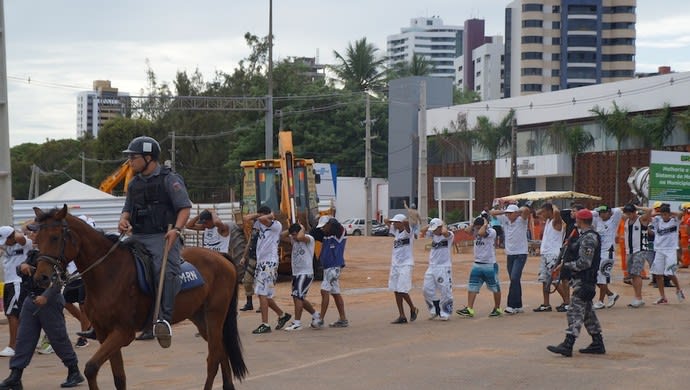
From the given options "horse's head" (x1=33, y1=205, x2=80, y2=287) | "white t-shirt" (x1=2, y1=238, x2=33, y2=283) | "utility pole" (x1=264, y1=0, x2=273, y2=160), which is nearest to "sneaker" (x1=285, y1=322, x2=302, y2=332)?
"white t-shirt" (x1=2, y1=238, x2=33, y2=283)

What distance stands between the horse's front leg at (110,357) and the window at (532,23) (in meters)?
110

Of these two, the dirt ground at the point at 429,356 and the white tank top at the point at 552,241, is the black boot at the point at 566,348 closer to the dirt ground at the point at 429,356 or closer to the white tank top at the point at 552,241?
the dirt ground at the point at 429,356

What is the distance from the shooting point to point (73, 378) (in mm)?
10938

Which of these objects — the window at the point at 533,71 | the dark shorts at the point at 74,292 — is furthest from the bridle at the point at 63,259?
the window at the point at 533,71

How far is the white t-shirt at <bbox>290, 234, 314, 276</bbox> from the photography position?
1579 centimetres

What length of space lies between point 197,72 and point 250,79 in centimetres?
506

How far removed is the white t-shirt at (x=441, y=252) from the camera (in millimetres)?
16719

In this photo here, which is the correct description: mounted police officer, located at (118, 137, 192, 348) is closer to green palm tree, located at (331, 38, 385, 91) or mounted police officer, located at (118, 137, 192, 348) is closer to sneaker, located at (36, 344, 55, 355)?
sneaker, located at (36, 344, 55, 355)

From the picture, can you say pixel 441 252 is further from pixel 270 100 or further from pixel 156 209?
pixel 270 100

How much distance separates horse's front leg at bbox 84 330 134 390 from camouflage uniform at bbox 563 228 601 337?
227 inches

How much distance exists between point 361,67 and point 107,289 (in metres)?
74.8

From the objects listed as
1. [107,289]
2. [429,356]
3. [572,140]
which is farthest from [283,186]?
[572,140]

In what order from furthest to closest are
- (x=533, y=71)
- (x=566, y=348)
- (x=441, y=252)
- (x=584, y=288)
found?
(x=533, y=71) < (x=441, y=252) < (x=584, y=288) < (x=566, y=348)

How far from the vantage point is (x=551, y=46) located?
117 m
